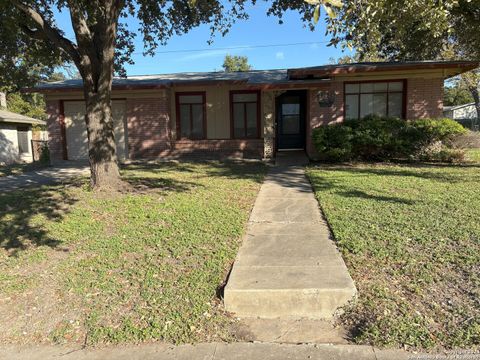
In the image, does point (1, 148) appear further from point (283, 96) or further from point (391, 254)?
point (391, 254)

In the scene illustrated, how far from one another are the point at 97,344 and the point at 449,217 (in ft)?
16.1

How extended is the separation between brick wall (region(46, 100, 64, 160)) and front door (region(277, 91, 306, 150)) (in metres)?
8.47

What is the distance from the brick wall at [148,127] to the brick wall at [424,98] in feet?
27.9

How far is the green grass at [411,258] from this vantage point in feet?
11.2

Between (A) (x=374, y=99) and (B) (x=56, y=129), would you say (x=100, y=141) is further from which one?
(A) (x=374, y=99)

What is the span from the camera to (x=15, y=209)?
24.1 feet

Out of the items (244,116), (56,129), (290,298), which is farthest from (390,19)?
(56,129)

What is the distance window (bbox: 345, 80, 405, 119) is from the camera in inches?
548

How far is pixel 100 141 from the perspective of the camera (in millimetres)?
8438

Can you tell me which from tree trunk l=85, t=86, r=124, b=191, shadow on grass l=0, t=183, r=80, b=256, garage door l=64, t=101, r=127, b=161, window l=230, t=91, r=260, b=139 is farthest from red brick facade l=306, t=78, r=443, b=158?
shadow on grass l=0, t=183, r=80, b=256

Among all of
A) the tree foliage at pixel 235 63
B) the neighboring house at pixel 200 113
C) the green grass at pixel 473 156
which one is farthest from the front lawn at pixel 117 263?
the tree foliage at pixel 235 63

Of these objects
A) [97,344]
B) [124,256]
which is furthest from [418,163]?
[97,344]

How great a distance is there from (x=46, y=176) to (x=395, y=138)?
10.1 m

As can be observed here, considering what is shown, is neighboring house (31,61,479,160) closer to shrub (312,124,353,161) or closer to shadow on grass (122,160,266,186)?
shadow on grass (122,160,266,186)
